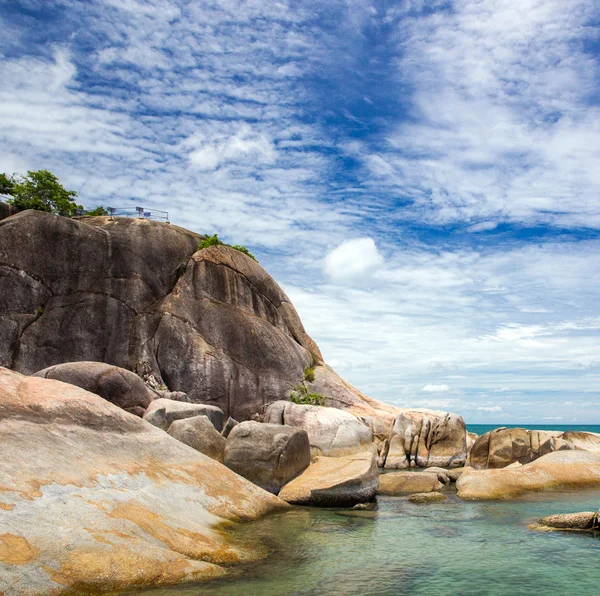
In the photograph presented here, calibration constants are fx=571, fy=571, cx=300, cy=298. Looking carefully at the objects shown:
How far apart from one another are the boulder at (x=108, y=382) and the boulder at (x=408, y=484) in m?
12.3

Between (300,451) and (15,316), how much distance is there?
25.8m

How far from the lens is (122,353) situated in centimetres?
4131

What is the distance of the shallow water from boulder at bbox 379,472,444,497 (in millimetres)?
4232

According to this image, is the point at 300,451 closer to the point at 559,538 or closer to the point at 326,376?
the point at 559,538

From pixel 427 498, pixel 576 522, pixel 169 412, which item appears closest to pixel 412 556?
pixel 576 522

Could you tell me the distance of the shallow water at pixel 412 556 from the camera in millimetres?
10977

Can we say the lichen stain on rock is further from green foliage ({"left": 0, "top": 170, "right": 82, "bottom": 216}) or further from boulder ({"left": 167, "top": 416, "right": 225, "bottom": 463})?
green foliage ({"left": 0, "top": 170, "right": 82, "bottom": 216})

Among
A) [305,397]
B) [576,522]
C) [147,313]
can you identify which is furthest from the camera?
[147,313]

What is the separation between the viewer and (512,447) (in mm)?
30594

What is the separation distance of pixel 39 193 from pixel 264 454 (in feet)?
115

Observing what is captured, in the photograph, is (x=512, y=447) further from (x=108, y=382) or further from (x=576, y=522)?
(x=108, y=382)

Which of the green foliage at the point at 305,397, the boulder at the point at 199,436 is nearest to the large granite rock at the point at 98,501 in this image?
the boulder at the point at 199,436

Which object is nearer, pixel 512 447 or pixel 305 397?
pixel 512 447

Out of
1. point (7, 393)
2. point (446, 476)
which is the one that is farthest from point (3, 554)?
point (446, 476)
